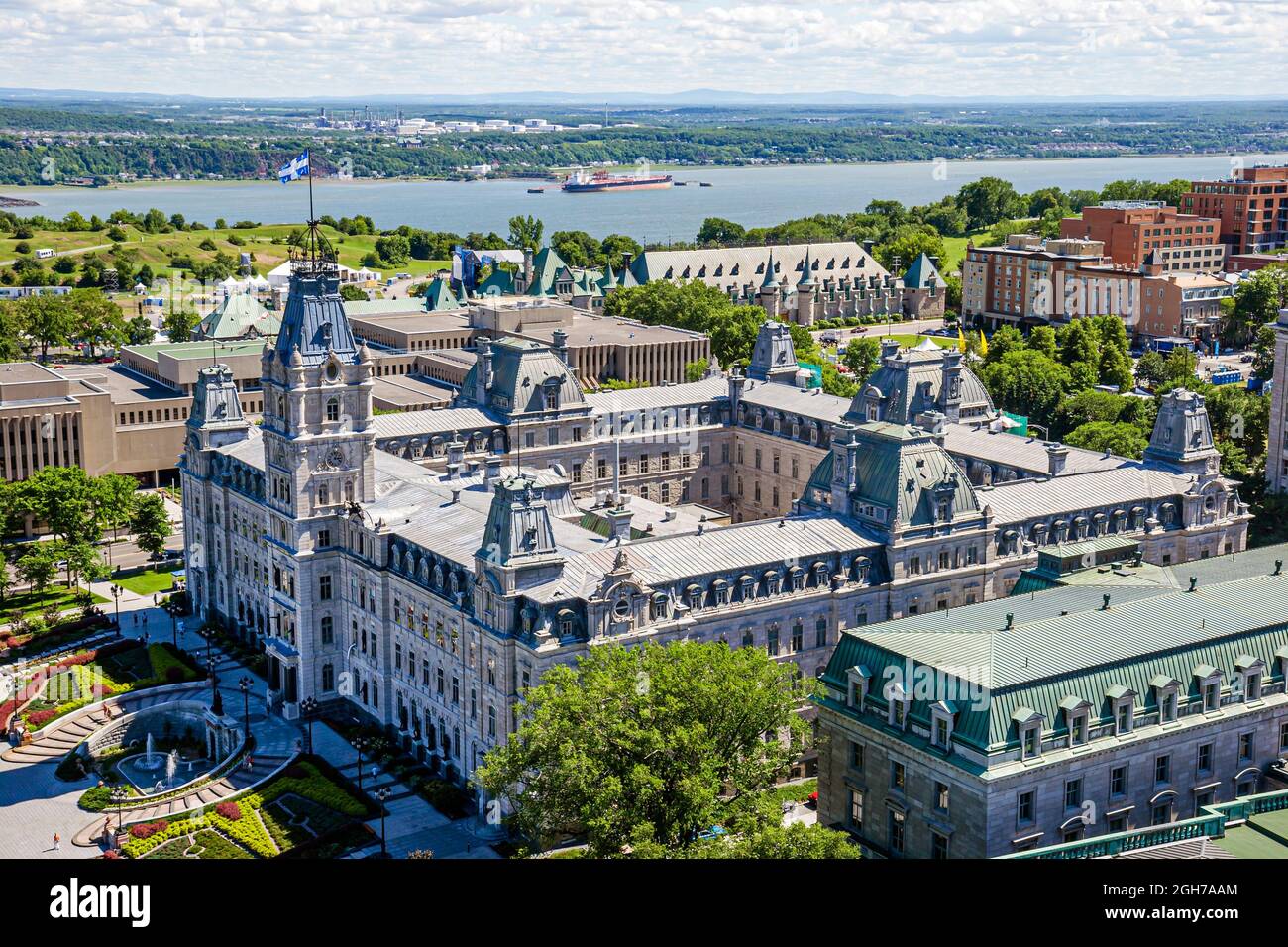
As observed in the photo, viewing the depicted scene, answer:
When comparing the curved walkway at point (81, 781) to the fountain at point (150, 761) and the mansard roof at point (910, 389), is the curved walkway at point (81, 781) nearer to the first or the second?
the fountain at point (150, 761)

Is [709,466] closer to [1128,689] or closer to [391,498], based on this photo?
[391,498]

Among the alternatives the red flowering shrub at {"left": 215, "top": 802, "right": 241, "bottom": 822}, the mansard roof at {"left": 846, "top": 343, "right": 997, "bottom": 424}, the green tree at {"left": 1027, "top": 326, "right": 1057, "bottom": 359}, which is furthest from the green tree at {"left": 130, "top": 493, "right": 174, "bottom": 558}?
the green tree at {"left": 1027, "top": 326, "right": 1057, "bottom": 359}

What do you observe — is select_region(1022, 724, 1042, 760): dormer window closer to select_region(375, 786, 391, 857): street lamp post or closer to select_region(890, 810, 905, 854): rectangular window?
select_region(890, 810, 905, 854): rectangular window

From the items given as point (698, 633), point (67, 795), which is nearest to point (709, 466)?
point (698, 633)

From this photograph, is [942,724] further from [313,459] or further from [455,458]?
[455,458]

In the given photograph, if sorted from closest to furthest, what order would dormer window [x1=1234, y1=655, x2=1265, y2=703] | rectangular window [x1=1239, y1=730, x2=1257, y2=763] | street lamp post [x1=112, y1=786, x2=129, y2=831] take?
dormer window [x1=1234, y1=655, x2=1265, y2=703] → rectangular window [x1=1239, y1=730, x2=1257, y2=763] → street lamp post [x1=112, y1=786, x2=129, y2=831]
